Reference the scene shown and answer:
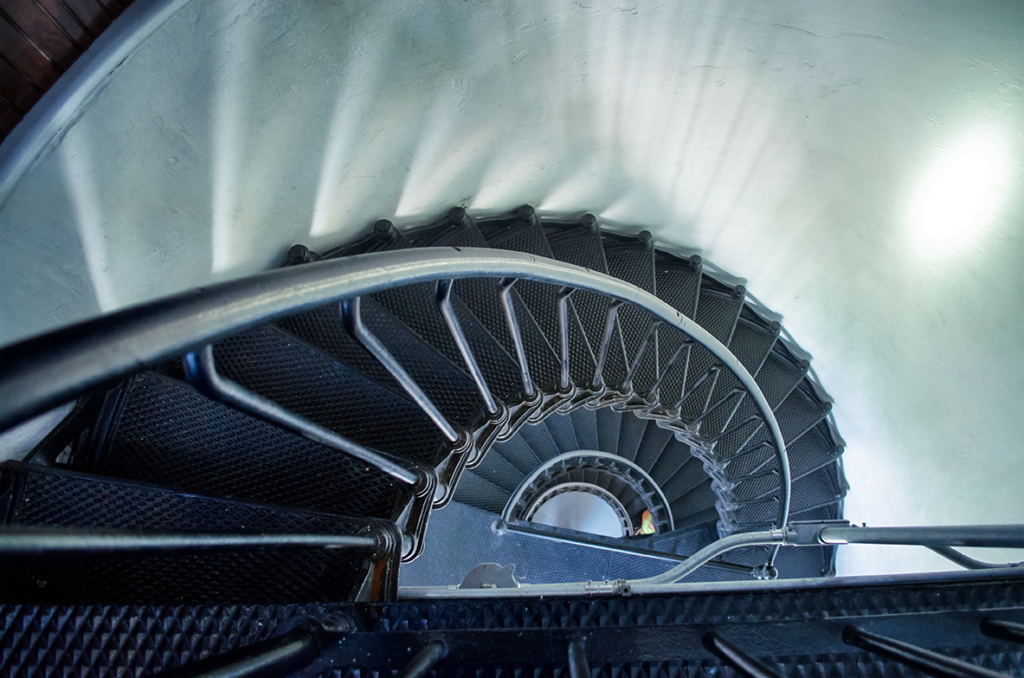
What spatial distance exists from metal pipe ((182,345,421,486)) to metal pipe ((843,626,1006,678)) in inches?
62.5

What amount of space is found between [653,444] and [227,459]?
609 centimetres

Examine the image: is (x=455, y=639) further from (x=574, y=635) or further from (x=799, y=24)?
(x=799, y=24)

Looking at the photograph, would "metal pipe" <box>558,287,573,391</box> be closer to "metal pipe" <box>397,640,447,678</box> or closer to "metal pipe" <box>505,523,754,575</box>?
"metal pipe" <box>397,640,447,678</box>

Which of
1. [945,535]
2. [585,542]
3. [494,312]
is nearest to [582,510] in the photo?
[585,542]

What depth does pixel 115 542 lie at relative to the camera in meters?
1.12

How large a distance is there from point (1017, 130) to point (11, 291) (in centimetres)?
502

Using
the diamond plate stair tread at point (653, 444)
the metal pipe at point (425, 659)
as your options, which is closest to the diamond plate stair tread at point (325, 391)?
the metal pipe at point (425, 659)

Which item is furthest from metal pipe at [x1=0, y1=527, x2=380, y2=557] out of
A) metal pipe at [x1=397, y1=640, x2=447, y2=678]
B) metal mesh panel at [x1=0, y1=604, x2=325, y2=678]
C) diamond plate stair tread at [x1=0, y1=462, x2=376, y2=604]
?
metal pipe at [x1=397, y1=640, x2=447, y2=678]

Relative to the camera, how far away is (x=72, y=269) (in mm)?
2531

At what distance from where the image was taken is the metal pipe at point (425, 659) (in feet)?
4.23

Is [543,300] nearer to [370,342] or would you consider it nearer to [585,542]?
[585,542]

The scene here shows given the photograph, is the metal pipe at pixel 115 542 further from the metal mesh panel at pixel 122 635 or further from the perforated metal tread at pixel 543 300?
the perforated metal tread at pixel 543 300

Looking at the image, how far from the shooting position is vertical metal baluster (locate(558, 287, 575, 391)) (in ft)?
10.8

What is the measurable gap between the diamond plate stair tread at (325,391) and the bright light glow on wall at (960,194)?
3.61m
